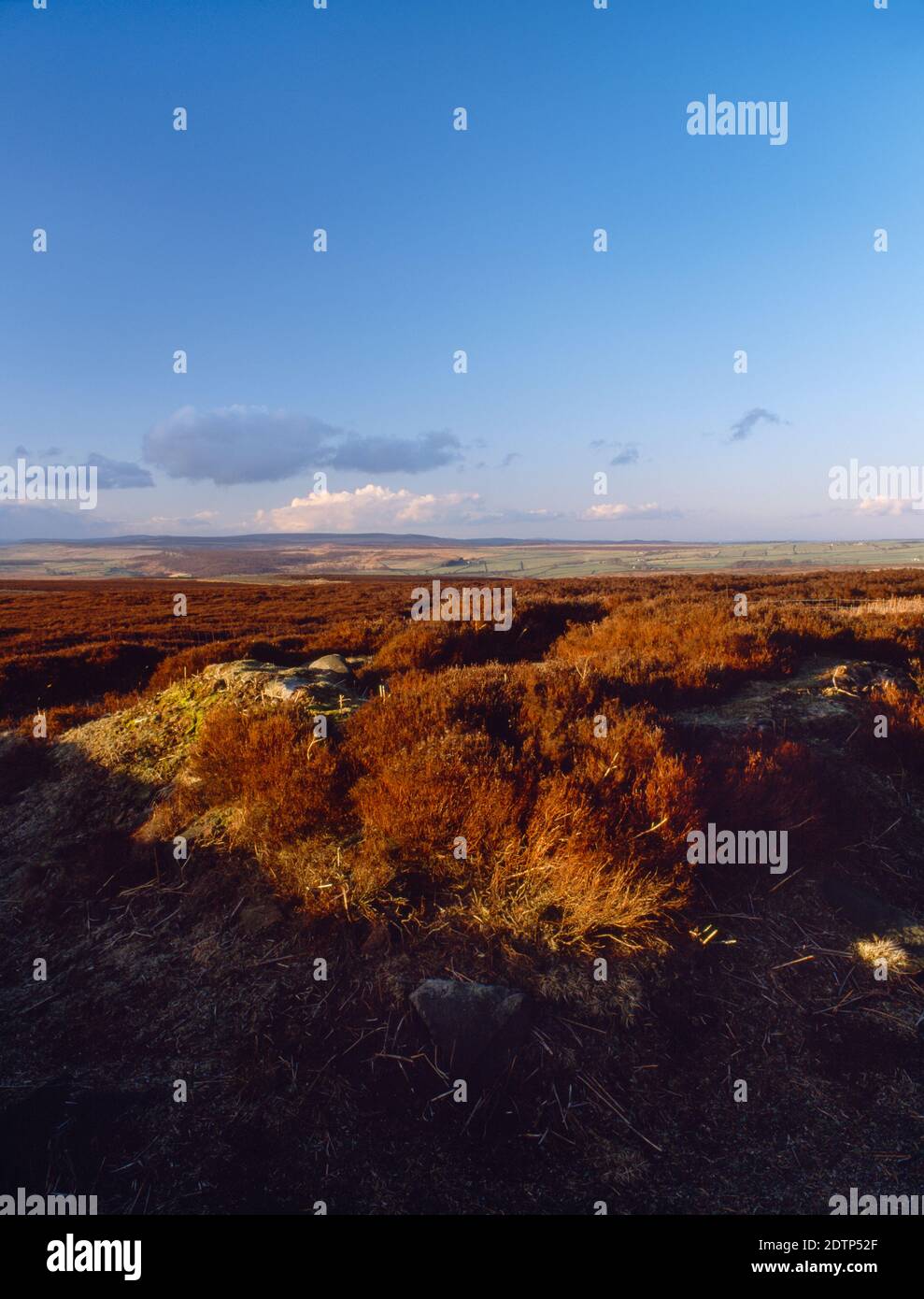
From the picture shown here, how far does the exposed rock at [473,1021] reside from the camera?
3.37 metres

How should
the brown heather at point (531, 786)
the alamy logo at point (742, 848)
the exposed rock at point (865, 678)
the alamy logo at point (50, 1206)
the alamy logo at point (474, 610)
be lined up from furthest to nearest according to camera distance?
the alamy logo at point (474, 610) < the exposed rock at point (865, 678) < the alamy logo at point (742, 848) < the brown heather at point (531, 786) < the alamy logo at point (50, 1206)

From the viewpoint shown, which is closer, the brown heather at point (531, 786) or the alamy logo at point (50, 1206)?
the alamy logo at point (50, 1206)

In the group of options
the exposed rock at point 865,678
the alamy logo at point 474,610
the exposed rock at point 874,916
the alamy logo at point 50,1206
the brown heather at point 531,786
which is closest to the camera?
the alamy logo at point 50,1206

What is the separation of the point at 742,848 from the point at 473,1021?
91.1 inches

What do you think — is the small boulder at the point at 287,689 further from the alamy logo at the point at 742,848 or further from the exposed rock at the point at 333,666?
the alamy logo at the point at 742,848

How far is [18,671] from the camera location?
12906 millimetres

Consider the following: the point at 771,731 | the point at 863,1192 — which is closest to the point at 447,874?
the point at 863,1192

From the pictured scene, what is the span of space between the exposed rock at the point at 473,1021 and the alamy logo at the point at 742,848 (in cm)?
166

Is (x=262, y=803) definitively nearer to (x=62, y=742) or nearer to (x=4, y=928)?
→ (x=4, y=928)

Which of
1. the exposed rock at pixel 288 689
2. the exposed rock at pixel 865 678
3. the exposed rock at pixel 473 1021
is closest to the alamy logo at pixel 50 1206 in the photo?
the exposed rock at pixel 473 1021

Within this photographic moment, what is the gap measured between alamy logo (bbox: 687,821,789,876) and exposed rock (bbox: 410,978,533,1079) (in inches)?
65.3
